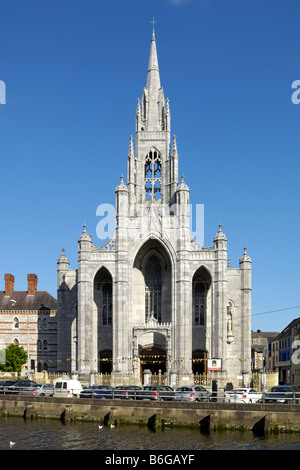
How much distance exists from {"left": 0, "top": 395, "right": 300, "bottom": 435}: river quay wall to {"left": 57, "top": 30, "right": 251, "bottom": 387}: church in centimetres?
1962

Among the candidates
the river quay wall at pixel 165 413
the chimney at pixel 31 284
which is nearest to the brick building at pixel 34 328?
the chimney at pixel 31 284

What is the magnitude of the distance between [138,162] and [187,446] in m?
47.5

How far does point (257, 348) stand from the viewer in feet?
360

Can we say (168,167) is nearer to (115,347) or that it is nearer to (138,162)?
(138,162)

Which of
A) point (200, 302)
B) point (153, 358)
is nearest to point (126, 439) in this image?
point (153, 358)

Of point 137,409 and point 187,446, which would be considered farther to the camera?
point 137,409

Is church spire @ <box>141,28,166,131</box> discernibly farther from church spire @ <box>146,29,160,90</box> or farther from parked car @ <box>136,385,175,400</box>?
parked car @ <box>136,385,175,400</box>

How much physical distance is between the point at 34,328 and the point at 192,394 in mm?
41081

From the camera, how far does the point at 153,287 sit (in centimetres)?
7138

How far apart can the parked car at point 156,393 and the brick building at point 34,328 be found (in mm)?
35211

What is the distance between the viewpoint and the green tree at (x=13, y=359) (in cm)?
7538

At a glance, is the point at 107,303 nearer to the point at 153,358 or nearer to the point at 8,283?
the point at 153,358

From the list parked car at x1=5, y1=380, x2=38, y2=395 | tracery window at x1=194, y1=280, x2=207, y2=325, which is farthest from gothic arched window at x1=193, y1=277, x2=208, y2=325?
parked car at x1=5, y1=380, x2=38, y2=395
